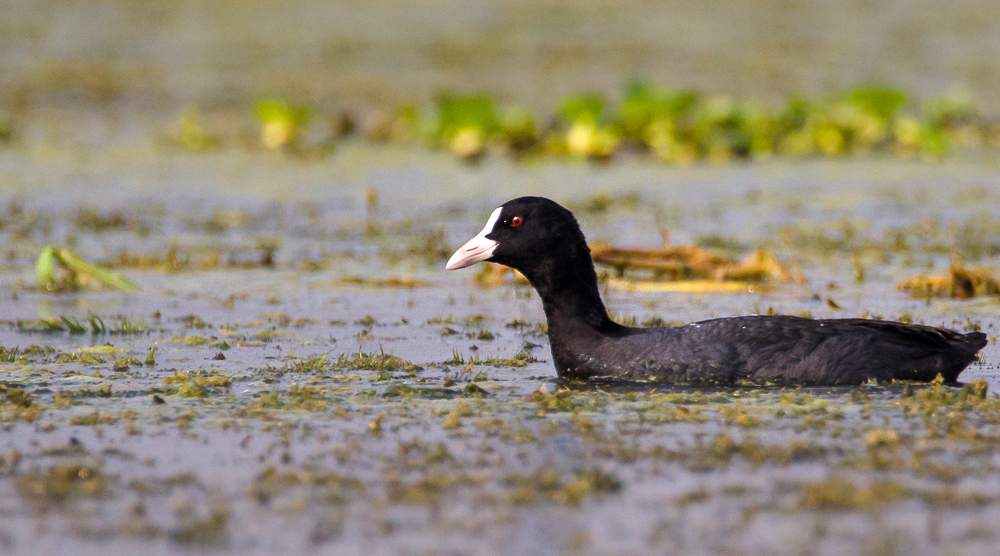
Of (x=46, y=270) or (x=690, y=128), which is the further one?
(x=690, y=128)

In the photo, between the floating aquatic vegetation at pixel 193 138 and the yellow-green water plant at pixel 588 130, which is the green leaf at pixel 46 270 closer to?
the yellow-green water plant at pixel 588 130

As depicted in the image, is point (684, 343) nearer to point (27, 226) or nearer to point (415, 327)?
point (415, 327)

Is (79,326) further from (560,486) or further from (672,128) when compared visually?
(672,128)

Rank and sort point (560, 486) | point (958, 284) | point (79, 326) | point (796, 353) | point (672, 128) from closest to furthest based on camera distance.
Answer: point (560, 486) < point (796, 353) < point (79, 326) < point (958, 284) < point (672, 128)

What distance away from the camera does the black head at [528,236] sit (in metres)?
7.84

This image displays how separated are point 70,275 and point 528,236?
494cm

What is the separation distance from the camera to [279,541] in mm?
4699

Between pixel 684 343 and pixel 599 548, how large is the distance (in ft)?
10.1

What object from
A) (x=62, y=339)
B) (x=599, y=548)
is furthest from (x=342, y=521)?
(x=62, y=339)

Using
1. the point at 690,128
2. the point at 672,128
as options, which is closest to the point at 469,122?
the point at 672,128

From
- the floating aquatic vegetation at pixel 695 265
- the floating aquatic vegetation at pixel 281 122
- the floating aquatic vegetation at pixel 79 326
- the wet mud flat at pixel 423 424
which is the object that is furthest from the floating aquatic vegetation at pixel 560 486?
the floating aquatic vegetation at pixel 281 122

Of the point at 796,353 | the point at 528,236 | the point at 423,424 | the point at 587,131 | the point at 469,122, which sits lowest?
the point at 423,424

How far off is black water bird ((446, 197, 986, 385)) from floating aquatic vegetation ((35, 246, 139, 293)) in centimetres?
396

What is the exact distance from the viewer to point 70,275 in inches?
447
